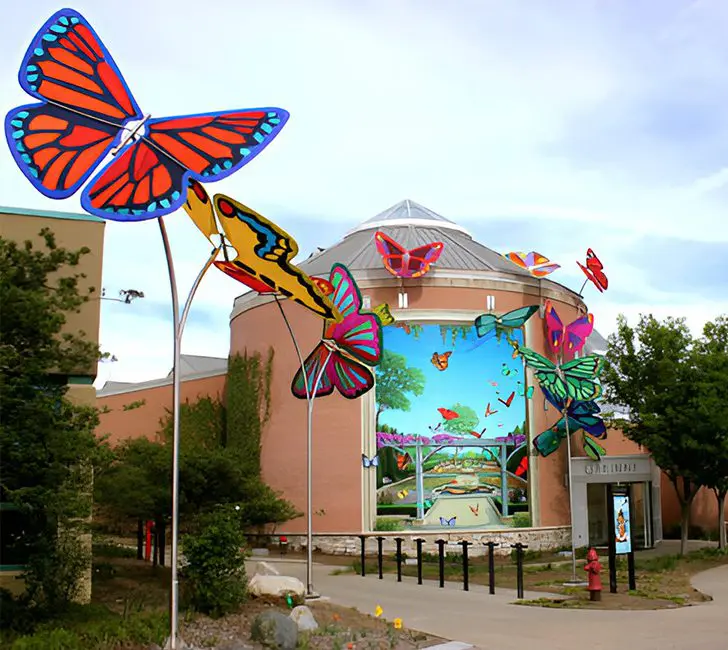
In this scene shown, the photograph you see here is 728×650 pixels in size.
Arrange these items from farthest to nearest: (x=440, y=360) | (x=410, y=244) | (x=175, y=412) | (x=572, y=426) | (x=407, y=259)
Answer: (x=410, y=244) → (x=572, y=426) → (x=407, y=259) → (x=440, y=360) → (x=175, y=412)

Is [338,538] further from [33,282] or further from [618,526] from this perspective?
[33,282]

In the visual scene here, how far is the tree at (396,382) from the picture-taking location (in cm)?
2809

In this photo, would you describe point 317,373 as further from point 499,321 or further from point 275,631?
point 499,321

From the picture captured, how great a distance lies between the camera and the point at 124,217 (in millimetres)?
10844

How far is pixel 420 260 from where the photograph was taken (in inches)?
1116

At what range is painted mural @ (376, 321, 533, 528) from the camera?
1092 inches

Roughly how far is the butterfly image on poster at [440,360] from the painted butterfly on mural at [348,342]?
7999mm

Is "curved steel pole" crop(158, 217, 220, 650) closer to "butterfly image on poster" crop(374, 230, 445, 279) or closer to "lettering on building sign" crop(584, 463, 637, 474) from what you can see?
"butterfly image on poster" crop(374, 230, 445, 279)

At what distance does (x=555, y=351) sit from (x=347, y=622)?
61.1ft

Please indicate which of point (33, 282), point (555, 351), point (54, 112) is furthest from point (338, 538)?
point (54, 112)

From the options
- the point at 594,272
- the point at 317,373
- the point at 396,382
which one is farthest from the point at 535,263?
the point at 317,373

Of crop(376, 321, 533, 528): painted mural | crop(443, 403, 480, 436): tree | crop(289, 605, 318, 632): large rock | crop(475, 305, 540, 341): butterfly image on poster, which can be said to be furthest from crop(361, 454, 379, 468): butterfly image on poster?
crop(289, 605, 318, 632): large rock

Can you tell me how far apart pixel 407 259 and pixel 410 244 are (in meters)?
4.26

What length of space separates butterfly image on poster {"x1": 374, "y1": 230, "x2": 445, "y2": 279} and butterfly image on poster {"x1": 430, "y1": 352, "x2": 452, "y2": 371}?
262 cm
